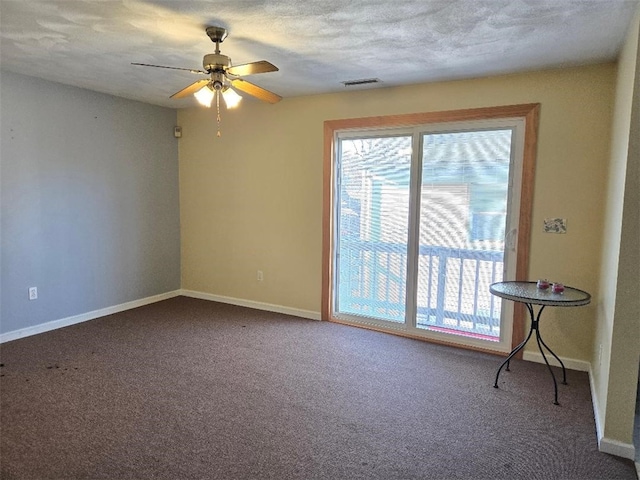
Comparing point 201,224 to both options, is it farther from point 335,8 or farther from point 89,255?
point 335,8

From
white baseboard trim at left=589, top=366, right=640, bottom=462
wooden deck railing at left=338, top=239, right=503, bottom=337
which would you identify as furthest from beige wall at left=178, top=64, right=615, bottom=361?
white baseboard trim at left=589, top=366, right=640, bottom=462

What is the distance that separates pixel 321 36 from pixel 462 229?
6.62 feet

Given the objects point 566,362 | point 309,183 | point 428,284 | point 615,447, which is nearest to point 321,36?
point 309,183

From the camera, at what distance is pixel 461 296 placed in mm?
3734

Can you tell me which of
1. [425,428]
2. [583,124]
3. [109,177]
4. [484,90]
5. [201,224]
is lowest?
[425,428]

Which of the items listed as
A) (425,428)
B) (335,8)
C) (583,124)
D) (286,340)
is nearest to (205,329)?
(286,340)

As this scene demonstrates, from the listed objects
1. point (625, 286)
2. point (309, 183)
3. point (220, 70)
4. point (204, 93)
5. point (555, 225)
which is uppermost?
point (220, 70)

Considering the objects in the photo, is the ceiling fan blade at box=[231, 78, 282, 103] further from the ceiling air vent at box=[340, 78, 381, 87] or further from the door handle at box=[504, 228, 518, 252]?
the door handle at box=[504, 228, 518, 252]

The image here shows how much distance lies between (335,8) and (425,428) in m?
2.41

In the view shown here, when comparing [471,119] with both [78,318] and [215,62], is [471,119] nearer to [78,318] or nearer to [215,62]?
[215,62]

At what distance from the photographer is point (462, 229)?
3.67m

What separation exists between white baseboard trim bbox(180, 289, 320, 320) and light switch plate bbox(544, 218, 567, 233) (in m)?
2.34

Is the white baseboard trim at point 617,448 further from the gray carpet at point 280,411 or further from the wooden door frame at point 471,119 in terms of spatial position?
the wooden door frame at point 471,119

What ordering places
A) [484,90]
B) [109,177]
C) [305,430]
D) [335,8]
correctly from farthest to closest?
[109,177], [484,90], [305,430], [335,8]
